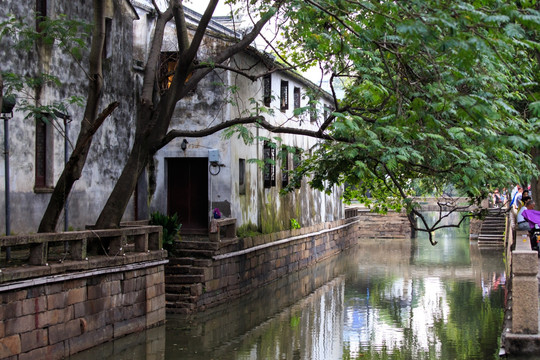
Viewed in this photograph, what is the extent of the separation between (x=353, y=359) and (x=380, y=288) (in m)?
8.87

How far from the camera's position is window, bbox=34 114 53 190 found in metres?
14.3

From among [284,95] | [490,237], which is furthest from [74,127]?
[490,237]

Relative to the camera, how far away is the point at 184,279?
15.7 meters

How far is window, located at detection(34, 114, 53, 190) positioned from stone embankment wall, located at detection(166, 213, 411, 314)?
339 centimetres

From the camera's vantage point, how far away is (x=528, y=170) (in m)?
13.3

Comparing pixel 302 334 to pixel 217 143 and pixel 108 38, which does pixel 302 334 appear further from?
pixel 108 38

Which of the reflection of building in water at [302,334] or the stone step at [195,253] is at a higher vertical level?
the stone step at [195,253]

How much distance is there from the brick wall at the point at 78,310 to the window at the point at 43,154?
2874 mm

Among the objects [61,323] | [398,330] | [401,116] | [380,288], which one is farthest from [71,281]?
[380,288]

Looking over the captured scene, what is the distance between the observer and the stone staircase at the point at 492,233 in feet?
113

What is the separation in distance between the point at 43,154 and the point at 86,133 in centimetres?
324

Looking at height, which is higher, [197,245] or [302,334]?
[197,245]

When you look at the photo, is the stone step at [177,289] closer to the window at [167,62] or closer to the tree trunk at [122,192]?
the tree trunk at [122,192]

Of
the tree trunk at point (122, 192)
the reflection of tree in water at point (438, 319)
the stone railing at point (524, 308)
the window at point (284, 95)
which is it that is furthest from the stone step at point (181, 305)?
the window at point (284, 95)
